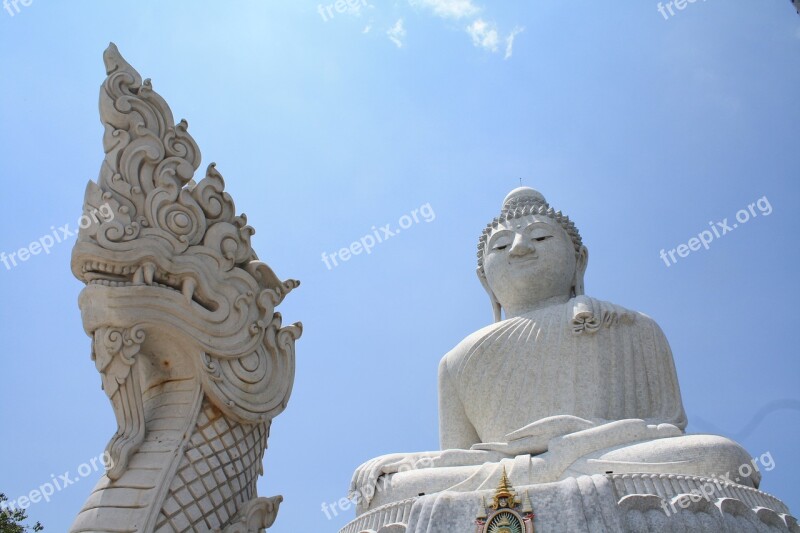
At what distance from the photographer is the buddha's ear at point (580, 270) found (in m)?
8.99

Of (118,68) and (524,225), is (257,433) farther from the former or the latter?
(524,225)

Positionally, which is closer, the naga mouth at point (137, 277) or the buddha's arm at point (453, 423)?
the naga mouth at point (137, 277)

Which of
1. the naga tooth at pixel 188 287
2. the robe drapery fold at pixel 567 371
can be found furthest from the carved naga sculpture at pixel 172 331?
the robe drapery fold at pixel 567 371

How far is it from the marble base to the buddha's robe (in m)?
0.84

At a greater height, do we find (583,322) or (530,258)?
(530,258)

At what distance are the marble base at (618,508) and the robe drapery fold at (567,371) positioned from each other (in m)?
1.74

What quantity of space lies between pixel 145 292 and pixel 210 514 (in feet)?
5.07

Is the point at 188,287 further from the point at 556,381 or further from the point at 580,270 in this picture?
the point at 580,270

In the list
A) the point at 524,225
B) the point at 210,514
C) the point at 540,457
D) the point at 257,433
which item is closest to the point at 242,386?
the point at 257,433

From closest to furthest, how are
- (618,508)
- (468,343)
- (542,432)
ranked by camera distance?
1. (618,508)
2. (542,432)
3. (468,343)

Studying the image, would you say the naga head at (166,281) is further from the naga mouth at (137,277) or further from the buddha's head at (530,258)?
the buddha's head at (530,258)

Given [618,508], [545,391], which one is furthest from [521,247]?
[618,508]

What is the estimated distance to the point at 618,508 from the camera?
5164 mm

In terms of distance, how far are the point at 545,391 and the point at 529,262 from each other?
4.92 feet
